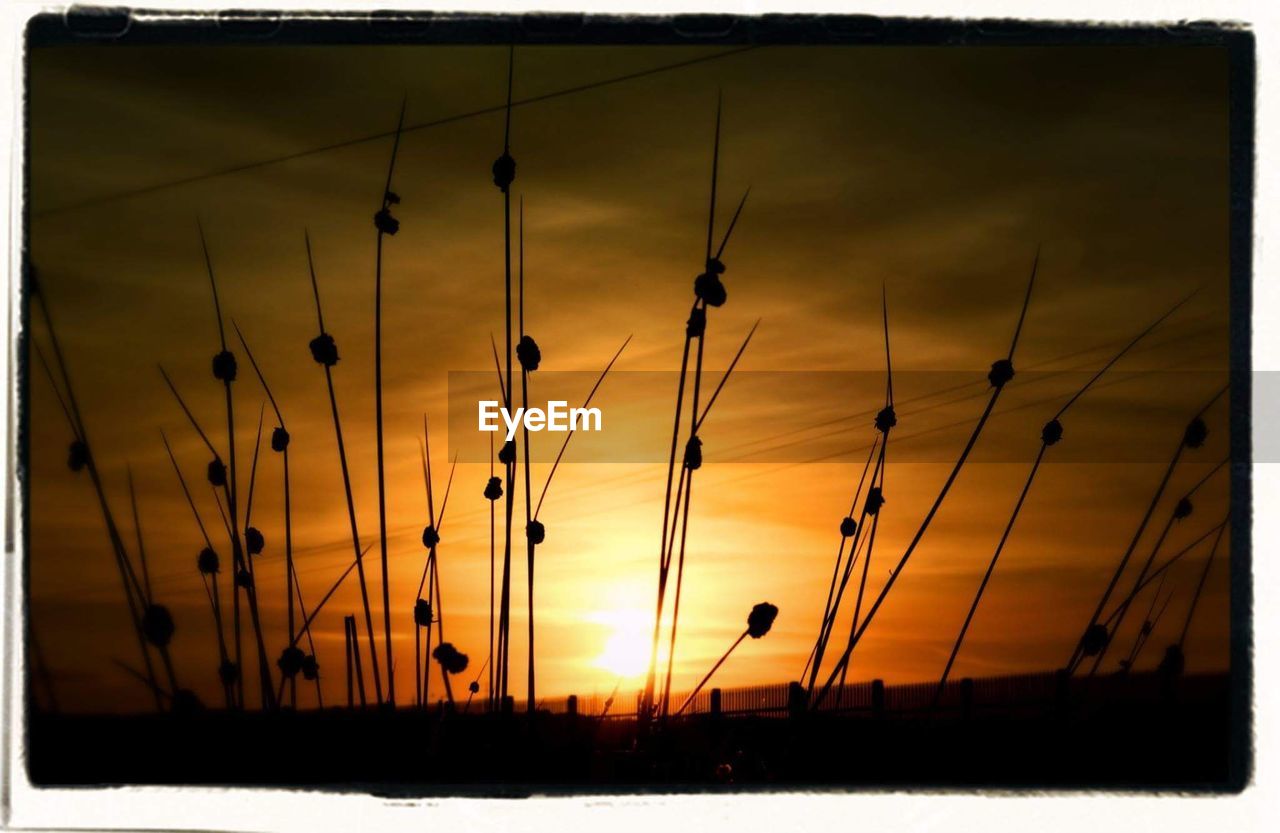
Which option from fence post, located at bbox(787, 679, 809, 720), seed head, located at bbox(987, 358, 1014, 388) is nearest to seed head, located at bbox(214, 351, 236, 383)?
fence post, located at bbox(787, 679, 809, 720)

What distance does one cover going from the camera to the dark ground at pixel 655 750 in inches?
55.1

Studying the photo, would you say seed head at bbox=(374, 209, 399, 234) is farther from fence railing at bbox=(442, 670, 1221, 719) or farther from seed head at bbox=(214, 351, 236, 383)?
fence railing at bbox=(442, 670, 1221, 719)

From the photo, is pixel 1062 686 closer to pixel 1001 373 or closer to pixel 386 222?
pixel 1001 373

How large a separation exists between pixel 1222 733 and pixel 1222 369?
1.16 feet

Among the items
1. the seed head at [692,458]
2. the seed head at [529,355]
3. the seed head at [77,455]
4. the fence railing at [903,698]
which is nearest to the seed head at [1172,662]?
the fence railing at [903,698]

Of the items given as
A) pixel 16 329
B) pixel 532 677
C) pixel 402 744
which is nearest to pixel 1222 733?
pixel 532 677

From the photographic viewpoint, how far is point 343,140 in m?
1.60

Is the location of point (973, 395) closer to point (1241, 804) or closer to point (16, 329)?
point (1241, 804)

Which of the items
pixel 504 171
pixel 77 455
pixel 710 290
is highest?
pixel 504 171

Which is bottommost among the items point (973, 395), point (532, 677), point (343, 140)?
point (532, 677)

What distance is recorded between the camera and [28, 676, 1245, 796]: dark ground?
1.40 m

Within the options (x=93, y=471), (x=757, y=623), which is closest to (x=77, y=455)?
(x=93, y=471)

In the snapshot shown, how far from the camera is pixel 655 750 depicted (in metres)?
1.55

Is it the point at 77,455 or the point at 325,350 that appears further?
the point at 325,350
